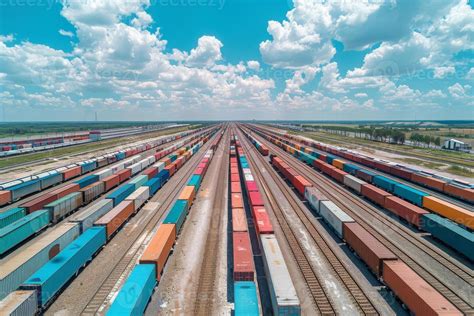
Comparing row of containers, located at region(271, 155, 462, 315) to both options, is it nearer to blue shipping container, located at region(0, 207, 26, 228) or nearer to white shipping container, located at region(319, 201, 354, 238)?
white shipping container, located at region(319, 201, 354, 238)

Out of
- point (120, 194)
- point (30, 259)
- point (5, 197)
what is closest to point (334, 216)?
point (30, 259)

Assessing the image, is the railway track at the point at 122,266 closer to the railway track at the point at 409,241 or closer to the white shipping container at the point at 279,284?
the white shipping container at the point at 279,284

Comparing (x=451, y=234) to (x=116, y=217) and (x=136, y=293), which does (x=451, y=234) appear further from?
(x=116, y=217)

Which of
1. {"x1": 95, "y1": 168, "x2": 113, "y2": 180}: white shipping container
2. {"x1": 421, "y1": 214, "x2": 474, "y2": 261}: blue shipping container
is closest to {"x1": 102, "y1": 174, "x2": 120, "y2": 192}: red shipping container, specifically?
{"x1": 95, "y1": 168, "x2": 113, "y2": 180}: white shipping container

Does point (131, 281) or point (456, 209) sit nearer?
point (131, 281)

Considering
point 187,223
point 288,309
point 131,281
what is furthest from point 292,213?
point 131,281

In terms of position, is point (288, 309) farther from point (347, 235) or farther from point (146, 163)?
point (146, 163)
